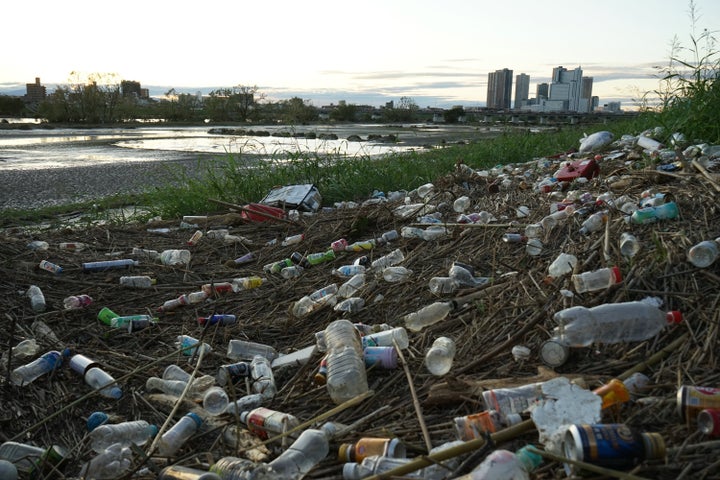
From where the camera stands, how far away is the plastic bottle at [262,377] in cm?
235

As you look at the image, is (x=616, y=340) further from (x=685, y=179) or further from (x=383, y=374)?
(x=685, y=179)

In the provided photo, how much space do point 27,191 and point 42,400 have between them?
23.7 ft

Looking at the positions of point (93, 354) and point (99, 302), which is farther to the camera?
point (99, 302)

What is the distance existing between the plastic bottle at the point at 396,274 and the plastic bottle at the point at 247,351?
0.81m

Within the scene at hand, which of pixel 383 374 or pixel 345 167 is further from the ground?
pixel 345 167

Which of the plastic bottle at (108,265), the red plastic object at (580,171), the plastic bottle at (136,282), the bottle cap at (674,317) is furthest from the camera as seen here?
the red plastic object at (580,171)

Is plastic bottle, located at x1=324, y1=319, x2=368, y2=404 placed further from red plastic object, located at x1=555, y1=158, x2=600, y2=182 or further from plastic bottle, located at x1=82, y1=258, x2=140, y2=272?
red plastic object, located at x1=555, y1=158, x2=600, y2=182

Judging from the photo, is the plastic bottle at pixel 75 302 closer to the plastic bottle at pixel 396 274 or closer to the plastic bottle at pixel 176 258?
the plastic bottle at pixel 176 258

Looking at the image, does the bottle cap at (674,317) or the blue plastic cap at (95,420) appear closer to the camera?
the bottle cap at (674,317)

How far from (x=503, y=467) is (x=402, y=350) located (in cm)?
101

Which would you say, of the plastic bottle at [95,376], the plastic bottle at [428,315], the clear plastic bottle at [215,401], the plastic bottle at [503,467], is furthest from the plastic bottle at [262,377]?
the plastic bottle at [503,467]

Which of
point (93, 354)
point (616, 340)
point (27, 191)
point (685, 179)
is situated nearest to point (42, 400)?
point (93, 354)

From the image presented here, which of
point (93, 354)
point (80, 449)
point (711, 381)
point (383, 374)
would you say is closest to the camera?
point (711, 381)

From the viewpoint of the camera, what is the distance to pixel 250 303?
338cm
